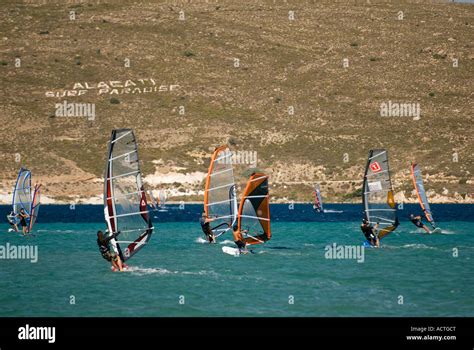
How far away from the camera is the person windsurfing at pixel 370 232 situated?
137 ft

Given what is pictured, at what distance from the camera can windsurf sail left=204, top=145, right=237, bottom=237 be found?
140 feet

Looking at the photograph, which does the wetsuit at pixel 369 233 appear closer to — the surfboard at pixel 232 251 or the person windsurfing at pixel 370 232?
the person windsurfing at pixel 370 232

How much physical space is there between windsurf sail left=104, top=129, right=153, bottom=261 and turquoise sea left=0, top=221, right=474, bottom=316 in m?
1.88

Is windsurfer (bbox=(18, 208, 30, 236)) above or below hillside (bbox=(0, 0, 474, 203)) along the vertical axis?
below

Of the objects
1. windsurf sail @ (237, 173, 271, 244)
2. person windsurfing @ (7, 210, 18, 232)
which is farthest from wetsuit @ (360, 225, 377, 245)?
person windsurfing @ (7, 210, 18, 232)

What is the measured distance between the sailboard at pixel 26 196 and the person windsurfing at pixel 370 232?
63.1ft

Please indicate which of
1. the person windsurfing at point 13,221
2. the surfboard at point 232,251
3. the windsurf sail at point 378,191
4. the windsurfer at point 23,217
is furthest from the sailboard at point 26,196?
the windsurf sail at point 378,191

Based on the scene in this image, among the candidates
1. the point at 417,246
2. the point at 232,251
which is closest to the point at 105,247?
the point at 232,251

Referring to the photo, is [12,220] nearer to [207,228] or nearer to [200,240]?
[200,240]

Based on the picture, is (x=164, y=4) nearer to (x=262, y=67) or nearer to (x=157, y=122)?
(x=262, y=67)

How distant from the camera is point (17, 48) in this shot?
453 ft

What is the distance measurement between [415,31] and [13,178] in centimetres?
7935

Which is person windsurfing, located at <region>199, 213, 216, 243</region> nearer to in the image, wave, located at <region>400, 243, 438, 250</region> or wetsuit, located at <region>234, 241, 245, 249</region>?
wetsuit, located at <region>234, 241, 245, 249</region>
